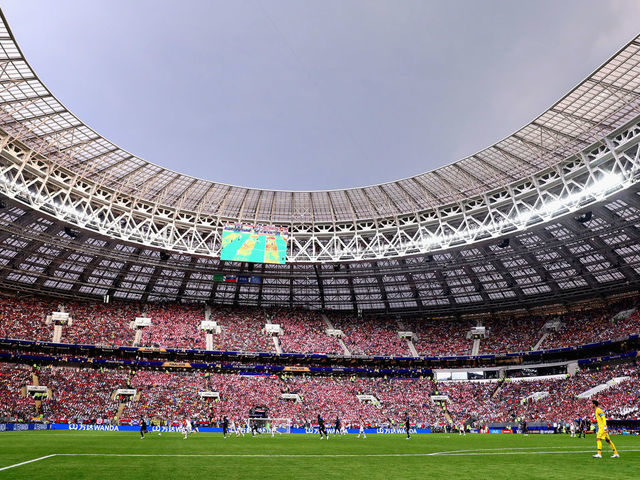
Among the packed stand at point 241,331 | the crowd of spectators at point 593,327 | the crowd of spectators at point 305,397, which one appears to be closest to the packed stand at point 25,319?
the crowd of spectators at point 305,397

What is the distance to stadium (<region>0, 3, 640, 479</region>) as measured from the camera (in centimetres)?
3784

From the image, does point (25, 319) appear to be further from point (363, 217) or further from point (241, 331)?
point (363, 217)

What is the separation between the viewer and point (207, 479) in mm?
10039

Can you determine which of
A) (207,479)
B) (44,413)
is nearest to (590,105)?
(207,479)

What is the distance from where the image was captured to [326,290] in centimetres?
6694

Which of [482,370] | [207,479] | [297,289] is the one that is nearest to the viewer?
[207,479]

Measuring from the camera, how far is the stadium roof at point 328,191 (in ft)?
108

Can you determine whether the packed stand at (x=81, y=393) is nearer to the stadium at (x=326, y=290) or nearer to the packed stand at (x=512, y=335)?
the stadium at (x=326, y=290)

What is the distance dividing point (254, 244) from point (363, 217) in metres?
13.0

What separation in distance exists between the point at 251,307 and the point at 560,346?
141ft

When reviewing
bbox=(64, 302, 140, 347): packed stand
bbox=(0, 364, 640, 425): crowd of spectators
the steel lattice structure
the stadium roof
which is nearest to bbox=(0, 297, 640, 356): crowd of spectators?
bbox=(64, 302, 140, 347): packed stand

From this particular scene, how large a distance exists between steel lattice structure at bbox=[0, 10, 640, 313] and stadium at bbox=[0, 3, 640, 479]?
0.24 m

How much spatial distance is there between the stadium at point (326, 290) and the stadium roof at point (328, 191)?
0.18 m

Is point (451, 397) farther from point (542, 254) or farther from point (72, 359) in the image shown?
point (72, 359)
